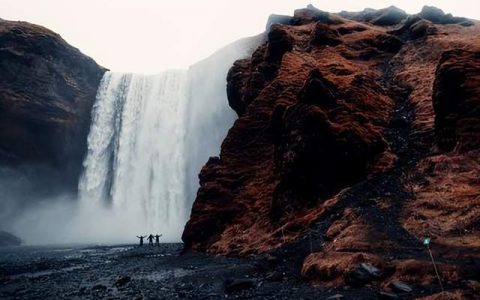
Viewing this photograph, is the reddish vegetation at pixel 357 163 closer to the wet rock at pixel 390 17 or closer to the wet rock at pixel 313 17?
the wet rock at pixel 313 17

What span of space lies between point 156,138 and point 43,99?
61.8ft

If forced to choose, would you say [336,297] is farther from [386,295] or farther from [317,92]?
[317,92]

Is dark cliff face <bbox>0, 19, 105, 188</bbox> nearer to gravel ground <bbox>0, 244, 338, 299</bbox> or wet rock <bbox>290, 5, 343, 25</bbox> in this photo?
wet rock <bbox>290, 5, 343, 25</bbox>

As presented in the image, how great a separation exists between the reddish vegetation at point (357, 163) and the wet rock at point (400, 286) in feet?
0.75

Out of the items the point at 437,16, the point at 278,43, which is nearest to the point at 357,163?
the point at 278,43

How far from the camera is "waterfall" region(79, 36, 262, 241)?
5875 cm

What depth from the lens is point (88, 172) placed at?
6412 cm

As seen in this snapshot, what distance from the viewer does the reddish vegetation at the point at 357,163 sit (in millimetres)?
12836

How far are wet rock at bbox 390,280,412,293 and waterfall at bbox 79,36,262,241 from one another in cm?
4717

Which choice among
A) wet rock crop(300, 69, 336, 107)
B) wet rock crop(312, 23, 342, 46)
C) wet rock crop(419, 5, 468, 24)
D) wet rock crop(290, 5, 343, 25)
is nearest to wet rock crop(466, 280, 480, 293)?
wet rock crop(300, 69, 336, 107)

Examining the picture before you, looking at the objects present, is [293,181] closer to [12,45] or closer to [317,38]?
[317,38]

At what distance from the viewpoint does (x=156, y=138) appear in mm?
Result: 63031

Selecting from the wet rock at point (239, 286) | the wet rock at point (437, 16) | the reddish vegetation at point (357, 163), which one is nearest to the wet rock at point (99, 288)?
the wet rock at point (239, 286)

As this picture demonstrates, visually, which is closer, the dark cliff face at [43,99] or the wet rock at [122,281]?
the wet rock at [122,281]
